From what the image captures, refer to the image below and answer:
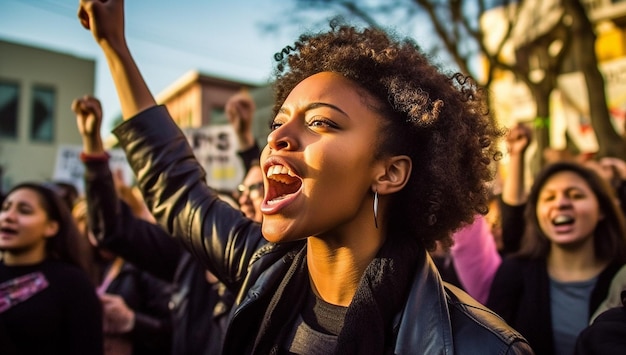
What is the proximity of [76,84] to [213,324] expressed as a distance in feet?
65.4

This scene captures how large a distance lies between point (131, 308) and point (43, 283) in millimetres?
921

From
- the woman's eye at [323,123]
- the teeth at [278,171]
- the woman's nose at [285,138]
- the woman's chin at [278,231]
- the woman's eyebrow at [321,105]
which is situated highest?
the woman's eyebrow at [321,105]

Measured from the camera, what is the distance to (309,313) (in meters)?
1.65

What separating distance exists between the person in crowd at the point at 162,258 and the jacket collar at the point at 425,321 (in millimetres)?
1331

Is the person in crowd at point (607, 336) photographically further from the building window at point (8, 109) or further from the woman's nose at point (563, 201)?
the building window at point (8, 109)

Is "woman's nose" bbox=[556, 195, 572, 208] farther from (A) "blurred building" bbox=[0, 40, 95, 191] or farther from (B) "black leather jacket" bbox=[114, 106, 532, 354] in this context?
(A) "blurred building" bbox=[0, 40, 95, 191]

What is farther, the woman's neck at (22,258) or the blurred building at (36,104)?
the blurred building at (36,104)

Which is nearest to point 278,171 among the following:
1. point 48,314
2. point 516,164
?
point 48,314

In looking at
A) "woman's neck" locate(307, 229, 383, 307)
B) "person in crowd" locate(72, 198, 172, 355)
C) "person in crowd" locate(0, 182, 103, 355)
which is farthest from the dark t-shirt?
"woman's neck" locate(307, 229, 383, 307)

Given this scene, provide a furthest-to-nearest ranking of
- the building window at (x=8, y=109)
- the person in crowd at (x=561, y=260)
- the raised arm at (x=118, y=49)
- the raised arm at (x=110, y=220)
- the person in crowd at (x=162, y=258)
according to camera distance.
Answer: the building window at (x=8, y=109)
the person in crowd at (x=162, y=258)
the person in crowd at (x=561, y=260)
the raised arm at (x=110, y=220)
the raised arm at (x=118, y=49)

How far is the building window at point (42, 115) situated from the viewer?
20.0 m

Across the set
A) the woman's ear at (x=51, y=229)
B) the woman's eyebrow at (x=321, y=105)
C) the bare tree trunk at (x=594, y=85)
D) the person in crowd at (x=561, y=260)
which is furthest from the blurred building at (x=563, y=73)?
the woman's eyebrow at (x=321, y=105)

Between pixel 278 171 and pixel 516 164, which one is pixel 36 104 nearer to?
pixel 516 164

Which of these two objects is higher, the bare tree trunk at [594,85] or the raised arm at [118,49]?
the bare tree trunk at [594,85]
